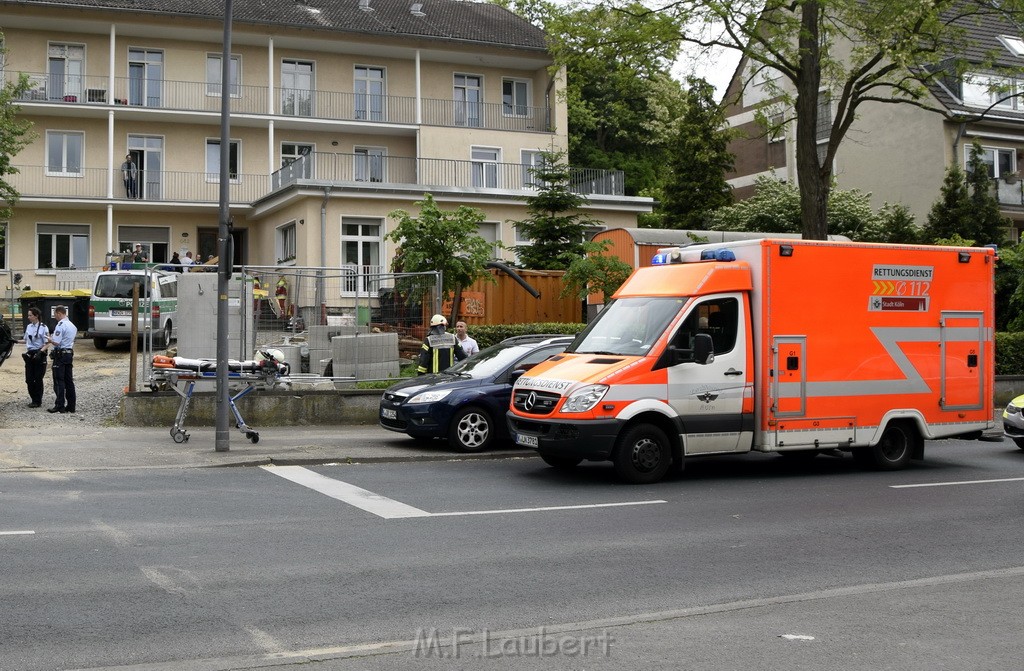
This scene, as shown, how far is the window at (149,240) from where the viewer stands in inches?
1608

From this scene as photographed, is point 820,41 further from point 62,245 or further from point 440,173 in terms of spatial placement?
point 62,245

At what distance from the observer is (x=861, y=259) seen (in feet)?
43.3

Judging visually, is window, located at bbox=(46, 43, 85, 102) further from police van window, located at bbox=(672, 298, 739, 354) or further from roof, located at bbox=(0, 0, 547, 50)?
police van window, located at bbox=(672, 298, 739, 354)

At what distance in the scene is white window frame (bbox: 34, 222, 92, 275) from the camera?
39.8 metres

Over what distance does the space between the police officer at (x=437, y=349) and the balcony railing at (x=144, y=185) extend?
23.8 m

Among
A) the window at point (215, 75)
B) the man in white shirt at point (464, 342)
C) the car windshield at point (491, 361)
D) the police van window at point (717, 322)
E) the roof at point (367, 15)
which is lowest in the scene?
the car windshield at point (491, 361)

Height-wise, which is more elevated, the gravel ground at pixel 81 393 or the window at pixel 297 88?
the window at pixel 297 88

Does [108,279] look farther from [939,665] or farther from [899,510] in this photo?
[939,665]

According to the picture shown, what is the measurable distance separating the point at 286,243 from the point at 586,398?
90.2ft

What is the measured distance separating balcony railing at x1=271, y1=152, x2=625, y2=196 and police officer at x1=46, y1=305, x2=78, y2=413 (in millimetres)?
20714

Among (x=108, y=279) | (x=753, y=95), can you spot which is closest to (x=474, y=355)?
(x=108, y=279)

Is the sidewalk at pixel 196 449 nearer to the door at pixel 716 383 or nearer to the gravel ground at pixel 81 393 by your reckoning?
the gravel ground at pixel 81 393

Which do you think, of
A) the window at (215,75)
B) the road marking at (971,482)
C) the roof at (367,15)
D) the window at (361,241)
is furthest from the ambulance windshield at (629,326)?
the window at (215,75)

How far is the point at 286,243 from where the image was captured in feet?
123
